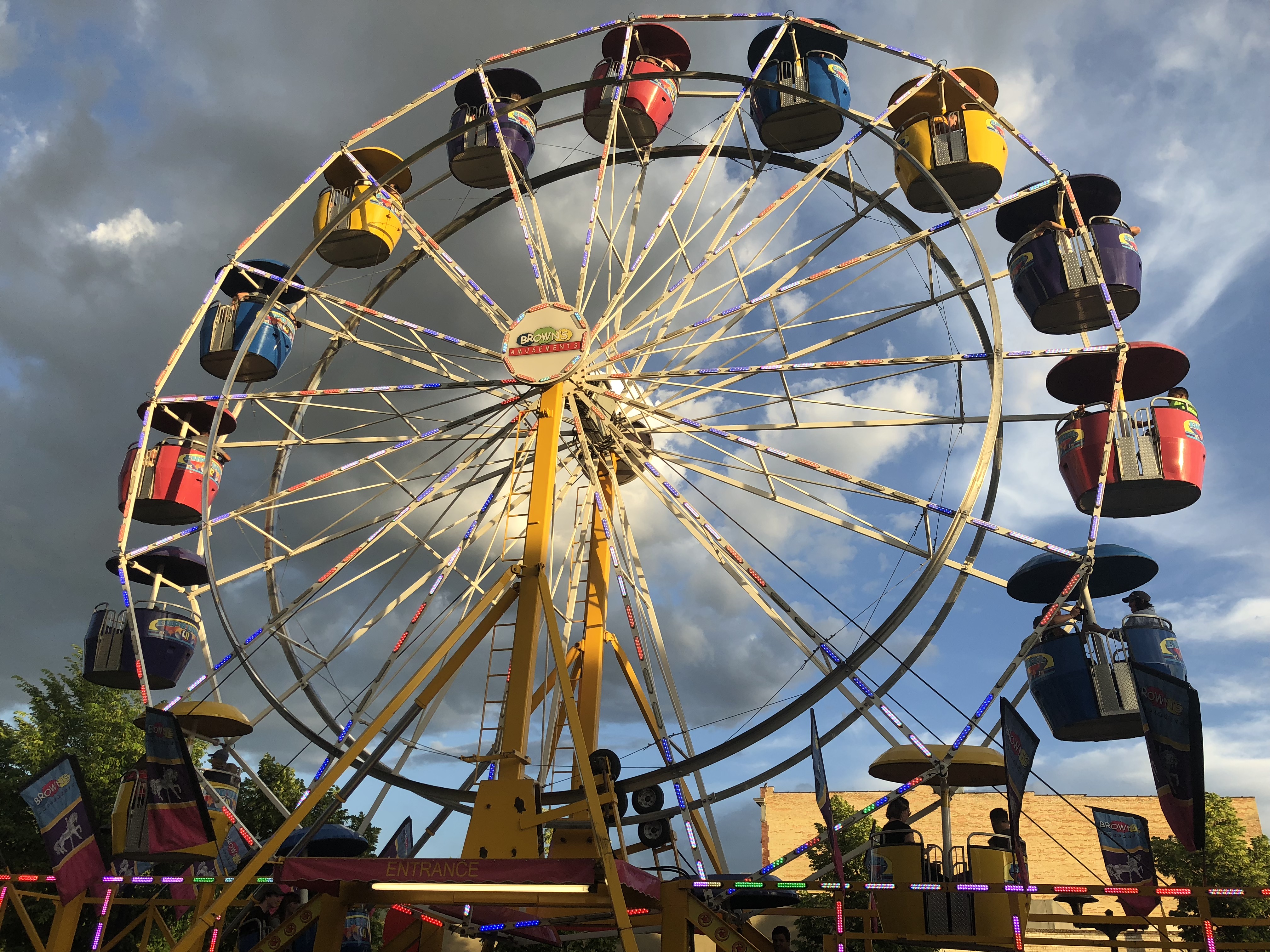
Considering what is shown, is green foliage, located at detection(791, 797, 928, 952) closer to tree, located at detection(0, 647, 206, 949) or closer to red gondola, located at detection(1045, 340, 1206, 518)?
red gondola, located at detection(1045, 340, 1206, 518)

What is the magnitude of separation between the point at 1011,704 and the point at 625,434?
587cm

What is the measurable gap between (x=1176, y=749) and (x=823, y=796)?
2873mm

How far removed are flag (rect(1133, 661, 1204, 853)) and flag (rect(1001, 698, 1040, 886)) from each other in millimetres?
942

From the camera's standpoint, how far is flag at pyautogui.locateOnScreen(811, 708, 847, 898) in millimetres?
7883

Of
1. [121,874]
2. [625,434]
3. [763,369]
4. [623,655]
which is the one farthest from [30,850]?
[763,369]

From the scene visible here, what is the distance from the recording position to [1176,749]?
8.50 m

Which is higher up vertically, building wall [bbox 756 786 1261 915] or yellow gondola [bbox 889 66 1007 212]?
yellow gondola [bbox 889 66 1007 212]

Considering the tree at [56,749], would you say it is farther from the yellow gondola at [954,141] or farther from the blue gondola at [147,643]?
the yellow gondola at [954,141]

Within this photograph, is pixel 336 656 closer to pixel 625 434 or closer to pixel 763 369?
pixel 625 434

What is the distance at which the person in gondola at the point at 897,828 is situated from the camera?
31.2 ft

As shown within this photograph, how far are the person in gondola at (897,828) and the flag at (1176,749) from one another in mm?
2138

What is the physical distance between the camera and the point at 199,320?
13.8 metres

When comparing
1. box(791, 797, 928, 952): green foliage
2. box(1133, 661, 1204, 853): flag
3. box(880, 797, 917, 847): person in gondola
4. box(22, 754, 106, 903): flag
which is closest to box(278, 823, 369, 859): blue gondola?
box(22, 754, 106, 903): flag

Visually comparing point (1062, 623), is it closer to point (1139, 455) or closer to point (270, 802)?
point (1139, 455)
